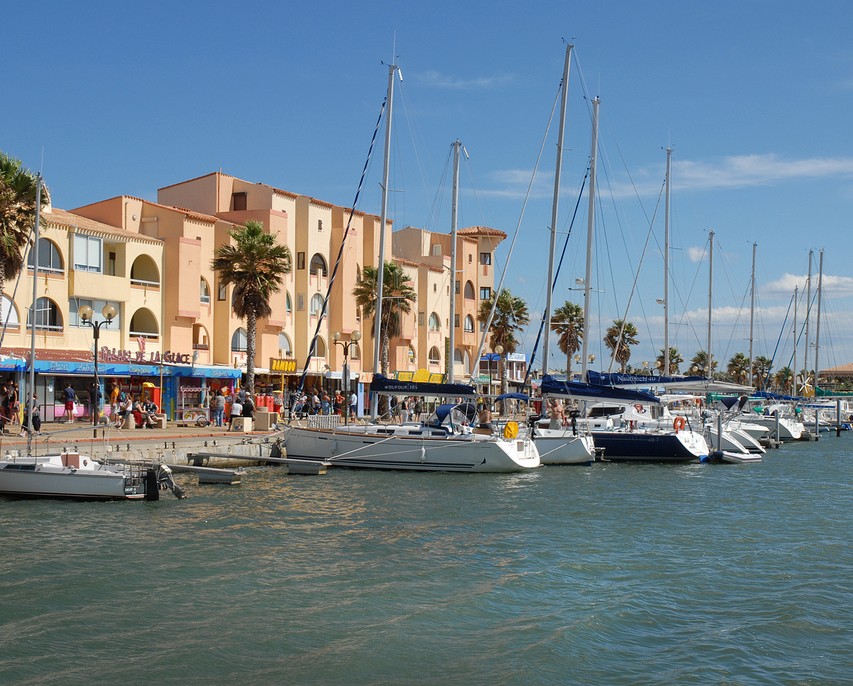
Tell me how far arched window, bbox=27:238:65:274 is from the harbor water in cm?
1969

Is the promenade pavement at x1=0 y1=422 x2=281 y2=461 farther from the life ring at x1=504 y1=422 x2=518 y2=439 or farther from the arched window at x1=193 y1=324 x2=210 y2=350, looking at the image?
the arched window at x1=193 y1=324 x2=210 y2=350

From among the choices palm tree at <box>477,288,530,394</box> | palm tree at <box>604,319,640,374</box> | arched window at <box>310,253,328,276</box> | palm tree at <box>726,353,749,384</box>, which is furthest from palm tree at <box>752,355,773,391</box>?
arched window at <box>310,253,328,276</box>

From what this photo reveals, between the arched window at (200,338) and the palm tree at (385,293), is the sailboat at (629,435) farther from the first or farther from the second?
the arched window at (200,338)

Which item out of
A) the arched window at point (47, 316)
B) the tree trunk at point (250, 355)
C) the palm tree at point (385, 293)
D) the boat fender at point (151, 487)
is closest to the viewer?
the boat fender at point (151, 487)

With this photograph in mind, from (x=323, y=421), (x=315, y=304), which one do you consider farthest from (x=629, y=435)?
(x=315, y=304)

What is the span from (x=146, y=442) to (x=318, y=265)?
96.6ft

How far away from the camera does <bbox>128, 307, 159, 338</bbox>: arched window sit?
4781cm

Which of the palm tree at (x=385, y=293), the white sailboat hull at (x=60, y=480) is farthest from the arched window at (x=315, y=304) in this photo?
the white sailboat hull at (x=60, y=480)

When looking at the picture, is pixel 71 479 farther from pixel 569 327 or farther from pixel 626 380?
pixel 569 327

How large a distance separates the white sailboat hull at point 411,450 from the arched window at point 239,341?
20603 mm

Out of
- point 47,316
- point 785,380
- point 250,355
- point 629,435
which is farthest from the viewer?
point 785,380

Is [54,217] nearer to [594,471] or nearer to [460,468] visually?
[460,468]

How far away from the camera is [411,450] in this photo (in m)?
33.1

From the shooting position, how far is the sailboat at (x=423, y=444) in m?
32.8
